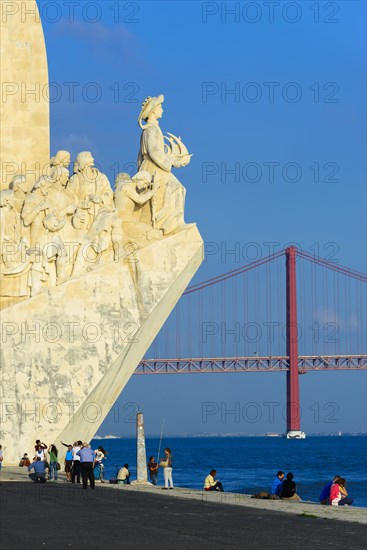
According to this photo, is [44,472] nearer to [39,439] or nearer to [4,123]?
[39,439]

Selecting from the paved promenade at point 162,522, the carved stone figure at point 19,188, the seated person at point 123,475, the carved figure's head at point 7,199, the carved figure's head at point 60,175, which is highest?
the carved figure's head at point 60,175

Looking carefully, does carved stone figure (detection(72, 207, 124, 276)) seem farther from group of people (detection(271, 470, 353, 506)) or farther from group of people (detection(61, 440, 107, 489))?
group of people (detection(271, 470, 353, 506))

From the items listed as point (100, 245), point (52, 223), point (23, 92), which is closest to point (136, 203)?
point (100, 245)

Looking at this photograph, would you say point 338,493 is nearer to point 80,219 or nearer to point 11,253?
point 80,219

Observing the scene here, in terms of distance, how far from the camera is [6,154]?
A: 18922 millimetres

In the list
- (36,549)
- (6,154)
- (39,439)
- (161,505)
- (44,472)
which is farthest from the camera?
(6,154)

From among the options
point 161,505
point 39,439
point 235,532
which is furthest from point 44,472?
point 235,532

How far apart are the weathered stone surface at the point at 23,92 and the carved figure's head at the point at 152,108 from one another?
145 cm

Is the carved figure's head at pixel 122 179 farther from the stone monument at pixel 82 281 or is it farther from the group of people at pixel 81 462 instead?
the group of people at pixel 81 462

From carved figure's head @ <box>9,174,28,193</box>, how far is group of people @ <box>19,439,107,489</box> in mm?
3302

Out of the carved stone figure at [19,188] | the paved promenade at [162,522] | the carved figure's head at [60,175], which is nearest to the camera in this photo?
the paved promenade at [162,522]

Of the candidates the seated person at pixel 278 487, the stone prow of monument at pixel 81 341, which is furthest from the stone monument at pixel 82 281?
the seated person at pixel 278 487

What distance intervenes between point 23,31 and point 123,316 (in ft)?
14.1

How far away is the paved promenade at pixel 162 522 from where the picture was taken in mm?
9023
